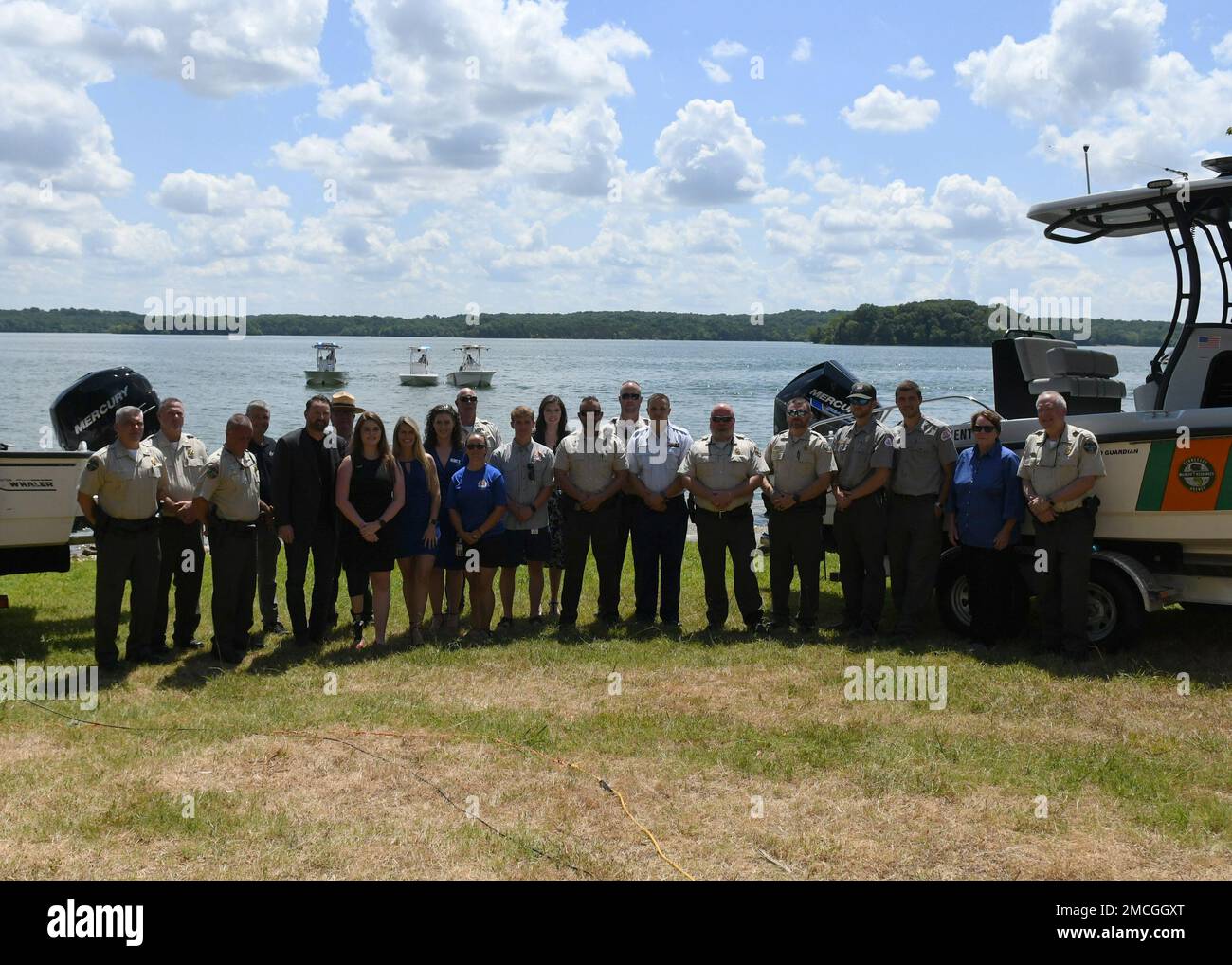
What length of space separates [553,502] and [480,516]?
0.93 metres

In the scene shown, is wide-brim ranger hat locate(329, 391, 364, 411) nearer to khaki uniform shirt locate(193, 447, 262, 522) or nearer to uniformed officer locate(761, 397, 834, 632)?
khaki uniform shirt locate(193, 447, 262, 522)

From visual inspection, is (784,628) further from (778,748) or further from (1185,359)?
(1185,359)

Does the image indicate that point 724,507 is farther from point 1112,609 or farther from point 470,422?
point 1112,609

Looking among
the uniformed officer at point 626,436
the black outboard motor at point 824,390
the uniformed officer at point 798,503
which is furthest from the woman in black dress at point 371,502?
the black outboard motor at point 824,390

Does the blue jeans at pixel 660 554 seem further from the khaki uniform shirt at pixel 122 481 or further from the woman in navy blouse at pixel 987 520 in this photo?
the khaki uniform shirt at pixel 122 481

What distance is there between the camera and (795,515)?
340 inches

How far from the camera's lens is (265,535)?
8.92 metres

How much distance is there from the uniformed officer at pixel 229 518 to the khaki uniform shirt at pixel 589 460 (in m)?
2.37

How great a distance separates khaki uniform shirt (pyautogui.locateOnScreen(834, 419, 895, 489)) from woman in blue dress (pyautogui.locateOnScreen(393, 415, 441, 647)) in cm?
315

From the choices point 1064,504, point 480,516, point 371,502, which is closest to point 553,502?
point 480,516

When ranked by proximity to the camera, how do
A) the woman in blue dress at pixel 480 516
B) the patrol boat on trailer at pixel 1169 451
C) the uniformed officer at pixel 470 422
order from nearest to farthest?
the patrol boat on trailer at pixel 1169 451 < the woman in blue dress at pixel 480 516 < the uniformed officer at pixel 470 422

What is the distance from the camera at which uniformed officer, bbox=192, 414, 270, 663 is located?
25.7ft

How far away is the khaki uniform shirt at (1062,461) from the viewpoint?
7281mm
